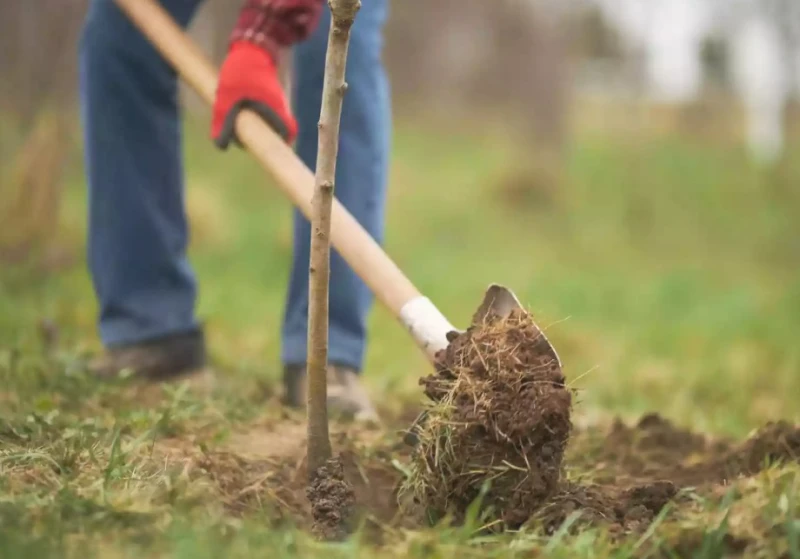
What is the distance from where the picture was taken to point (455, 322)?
4.40 m

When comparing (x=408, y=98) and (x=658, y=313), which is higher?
(x=408, y=98)

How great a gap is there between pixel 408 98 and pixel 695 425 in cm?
1550

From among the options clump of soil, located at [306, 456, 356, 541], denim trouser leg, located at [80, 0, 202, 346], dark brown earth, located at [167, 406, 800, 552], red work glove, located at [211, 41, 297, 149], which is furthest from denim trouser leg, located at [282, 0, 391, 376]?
clump of soil, located at [306, 456, 356, 541]

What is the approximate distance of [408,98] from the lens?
17859 mm

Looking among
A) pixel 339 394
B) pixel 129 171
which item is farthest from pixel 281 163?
pixel 129 171

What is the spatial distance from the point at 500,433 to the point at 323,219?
439 millimetres

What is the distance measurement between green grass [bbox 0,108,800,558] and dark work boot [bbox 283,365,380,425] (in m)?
0.08

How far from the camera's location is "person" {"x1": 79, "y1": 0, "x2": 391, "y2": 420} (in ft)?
7.36

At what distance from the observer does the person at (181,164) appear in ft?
7.36

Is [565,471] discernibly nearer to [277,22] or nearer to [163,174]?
[277,22]

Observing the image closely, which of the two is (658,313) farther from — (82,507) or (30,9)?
(82,507)

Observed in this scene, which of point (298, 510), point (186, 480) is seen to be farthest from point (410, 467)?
point (186, 480)

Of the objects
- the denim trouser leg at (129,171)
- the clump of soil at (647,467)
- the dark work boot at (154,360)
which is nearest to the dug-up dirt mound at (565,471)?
the clump of soil at (647,467)

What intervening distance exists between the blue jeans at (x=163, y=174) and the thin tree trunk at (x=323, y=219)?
0.69m
